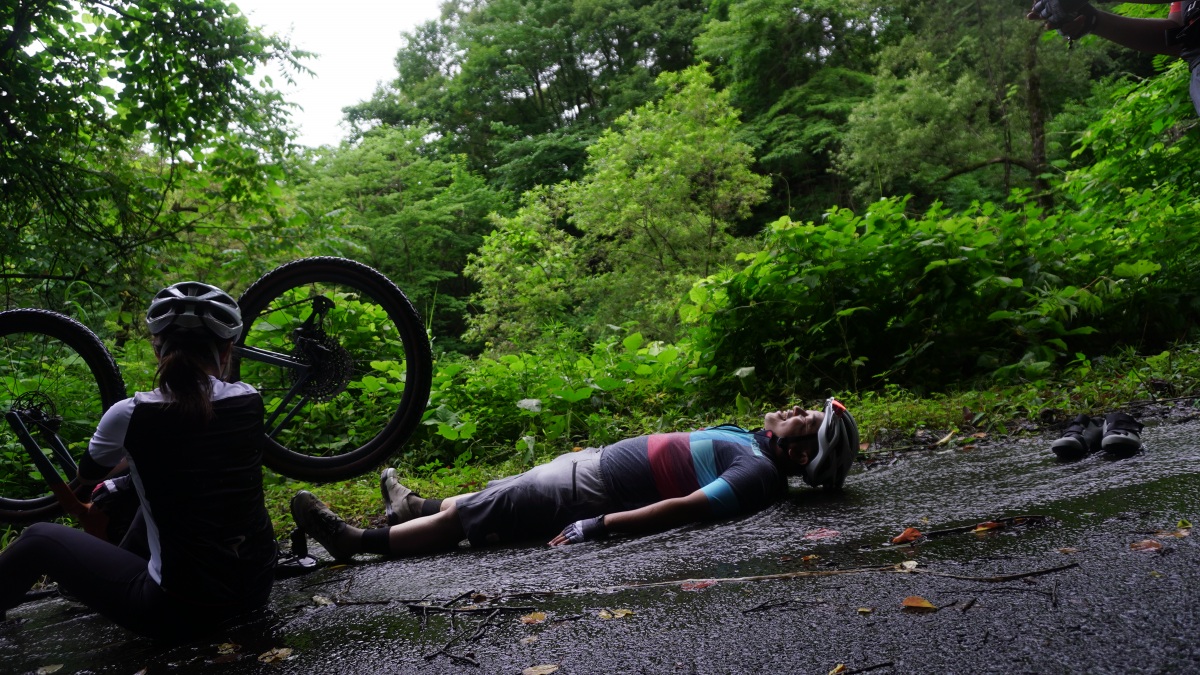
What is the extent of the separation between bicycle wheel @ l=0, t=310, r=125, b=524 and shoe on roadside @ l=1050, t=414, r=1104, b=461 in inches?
178

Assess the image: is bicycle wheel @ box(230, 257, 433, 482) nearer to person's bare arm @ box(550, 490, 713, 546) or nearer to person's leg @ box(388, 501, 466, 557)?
person's leg @ box(388, 501, 466, 557)

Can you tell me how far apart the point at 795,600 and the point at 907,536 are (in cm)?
71

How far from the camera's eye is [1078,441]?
3656 mm

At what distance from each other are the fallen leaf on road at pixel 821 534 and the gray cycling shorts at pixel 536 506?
3.04 feet

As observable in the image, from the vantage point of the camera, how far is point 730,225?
21.2m

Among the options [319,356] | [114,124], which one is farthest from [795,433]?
[114,124]

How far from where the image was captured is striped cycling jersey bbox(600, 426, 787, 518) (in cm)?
353

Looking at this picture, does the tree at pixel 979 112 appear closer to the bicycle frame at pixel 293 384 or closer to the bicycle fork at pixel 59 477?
the bicycle frame at pixel 293 384

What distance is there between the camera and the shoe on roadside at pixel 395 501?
3.89m

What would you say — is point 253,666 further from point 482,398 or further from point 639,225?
point 639,225

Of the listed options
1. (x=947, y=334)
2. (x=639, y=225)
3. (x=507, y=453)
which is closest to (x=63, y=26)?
(x=507, y=453)

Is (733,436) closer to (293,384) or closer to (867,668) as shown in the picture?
(867,668)

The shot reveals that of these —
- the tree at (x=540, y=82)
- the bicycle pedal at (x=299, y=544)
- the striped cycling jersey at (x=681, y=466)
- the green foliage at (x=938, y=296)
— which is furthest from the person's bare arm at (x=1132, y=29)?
the tree at (x=540, y=82)

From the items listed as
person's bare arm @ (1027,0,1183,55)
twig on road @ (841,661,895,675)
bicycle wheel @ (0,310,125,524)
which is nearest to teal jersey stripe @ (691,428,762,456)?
twig on road @ (841,661,895,675)
